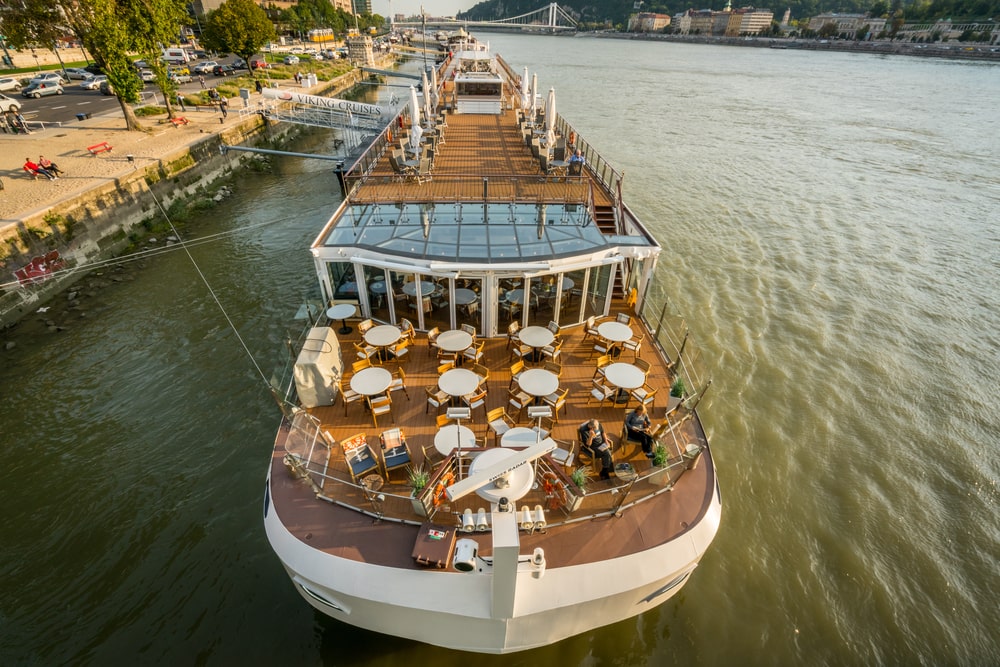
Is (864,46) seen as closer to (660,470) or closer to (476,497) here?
(660,470)

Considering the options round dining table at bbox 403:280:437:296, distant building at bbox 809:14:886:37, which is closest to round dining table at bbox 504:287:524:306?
round dining table at bbox 403:280:437:296

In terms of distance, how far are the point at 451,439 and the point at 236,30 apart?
190 ft

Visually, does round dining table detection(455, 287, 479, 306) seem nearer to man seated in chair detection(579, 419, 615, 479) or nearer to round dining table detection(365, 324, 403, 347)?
round dining table detection(365, 324, 403, 347)

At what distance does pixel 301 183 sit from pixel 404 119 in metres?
10.5

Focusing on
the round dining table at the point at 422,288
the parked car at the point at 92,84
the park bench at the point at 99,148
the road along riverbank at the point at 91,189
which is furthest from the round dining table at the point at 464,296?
the parked car at the point at 92,84

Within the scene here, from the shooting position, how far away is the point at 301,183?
31.2 metres

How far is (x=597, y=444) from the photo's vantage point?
27.7ft

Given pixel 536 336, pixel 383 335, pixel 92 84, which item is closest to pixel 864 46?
pixel 536 336

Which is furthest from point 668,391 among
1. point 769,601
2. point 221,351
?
point 221,351

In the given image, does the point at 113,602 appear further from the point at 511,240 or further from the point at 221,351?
the point at 511,240

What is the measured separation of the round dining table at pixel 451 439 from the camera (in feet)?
A: 27.0

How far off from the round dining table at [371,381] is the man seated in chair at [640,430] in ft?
17.3

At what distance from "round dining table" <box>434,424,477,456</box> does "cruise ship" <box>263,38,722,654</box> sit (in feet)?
0.15

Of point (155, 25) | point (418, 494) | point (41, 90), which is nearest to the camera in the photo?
point (418, 494)
